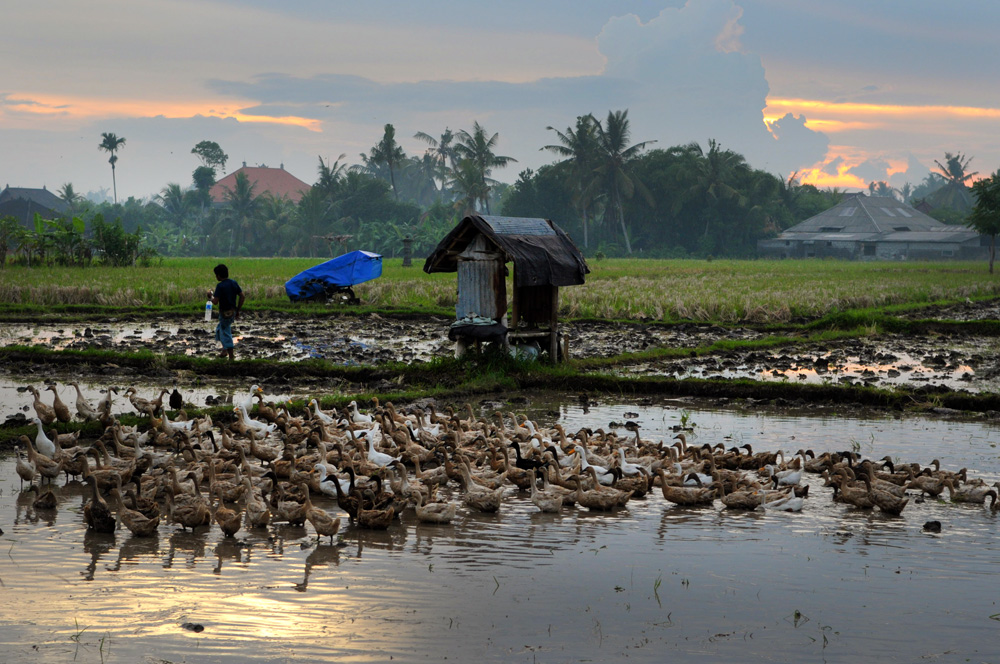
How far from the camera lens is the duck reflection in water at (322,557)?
8484 mm

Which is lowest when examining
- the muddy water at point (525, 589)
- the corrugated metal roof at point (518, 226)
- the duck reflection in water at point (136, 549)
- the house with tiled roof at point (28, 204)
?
the muddy water at point (525, 589)

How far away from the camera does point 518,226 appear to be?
1961 centimetres

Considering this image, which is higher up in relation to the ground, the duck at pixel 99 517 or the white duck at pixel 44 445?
the white duck at pixel 44 445

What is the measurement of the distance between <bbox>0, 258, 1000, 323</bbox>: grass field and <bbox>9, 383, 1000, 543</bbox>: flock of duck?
1887cm

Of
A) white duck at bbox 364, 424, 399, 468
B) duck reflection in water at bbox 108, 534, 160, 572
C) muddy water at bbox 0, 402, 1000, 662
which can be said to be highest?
white duck at bbox 364, 424, 399, 468

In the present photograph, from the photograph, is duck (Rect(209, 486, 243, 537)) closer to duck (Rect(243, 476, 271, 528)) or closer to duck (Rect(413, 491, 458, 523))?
duck (Rect(243, 476, 271, 528))

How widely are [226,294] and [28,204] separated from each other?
83.5m

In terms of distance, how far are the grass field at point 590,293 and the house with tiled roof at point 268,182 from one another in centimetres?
7654

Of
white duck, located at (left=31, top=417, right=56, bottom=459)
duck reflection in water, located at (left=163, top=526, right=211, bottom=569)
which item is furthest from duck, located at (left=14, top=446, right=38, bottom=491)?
duck reflection in water, located at (left=163, top=526, right=211, bottom=569)

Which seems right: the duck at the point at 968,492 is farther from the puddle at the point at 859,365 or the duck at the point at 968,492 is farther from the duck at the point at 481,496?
the puddle at the point at 859,365

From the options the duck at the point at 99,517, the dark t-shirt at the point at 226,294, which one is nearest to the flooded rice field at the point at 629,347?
the dark t-shirt at the point at 226,294

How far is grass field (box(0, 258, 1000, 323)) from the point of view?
32125 mm

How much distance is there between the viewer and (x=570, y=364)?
20.7 m

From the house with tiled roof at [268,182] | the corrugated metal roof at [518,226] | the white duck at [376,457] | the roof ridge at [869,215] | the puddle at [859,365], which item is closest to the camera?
the white duck at [376,457]
